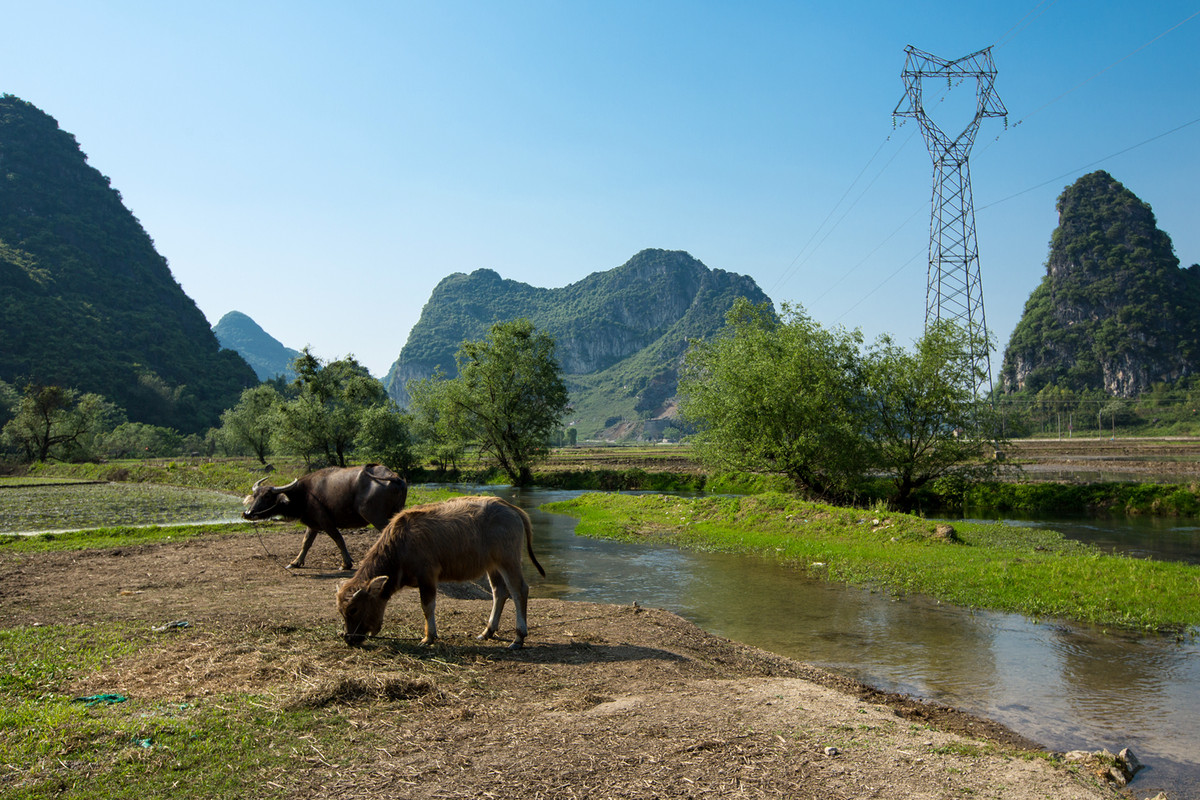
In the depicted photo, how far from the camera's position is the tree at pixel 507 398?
49.8 metres

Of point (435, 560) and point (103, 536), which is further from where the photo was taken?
point (103, 536)

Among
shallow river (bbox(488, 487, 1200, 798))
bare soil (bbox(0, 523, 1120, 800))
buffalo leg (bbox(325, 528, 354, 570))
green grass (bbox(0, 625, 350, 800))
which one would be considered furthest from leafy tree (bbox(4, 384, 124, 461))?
green grass (bbox(0, 625, 350, 800))

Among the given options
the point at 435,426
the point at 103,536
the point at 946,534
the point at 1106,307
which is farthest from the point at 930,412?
the point at 1106,307

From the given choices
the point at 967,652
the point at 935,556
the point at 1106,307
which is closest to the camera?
the point at 967,652

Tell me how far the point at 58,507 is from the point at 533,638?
28634mm

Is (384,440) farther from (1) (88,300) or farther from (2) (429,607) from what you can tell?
(1) (88,300)

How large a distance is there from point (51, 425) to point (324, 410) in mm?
26910

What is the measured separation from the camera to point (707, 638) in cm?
1020

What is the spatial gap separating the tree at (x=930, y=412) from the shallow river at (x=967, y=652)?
17406mm

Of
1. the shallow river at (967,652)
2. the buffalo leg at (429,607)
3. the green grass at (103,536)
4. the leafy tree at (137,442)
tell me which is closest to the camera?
the shallow river at (967,652)

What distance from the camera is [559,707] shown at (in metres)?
6.59

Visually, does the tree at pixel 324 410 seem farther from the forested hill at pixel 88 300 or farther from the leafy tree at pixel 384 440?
the forested hill at pixel 88 300

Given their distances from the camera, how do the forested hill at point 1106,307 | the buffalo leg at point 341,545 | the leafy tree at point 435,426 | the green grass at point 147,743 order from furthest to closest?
the forested hill at point 1106,307 < the leafy tree at point 435,426 < the buffalo leg at point 341,545 < the green grass at point 147,743

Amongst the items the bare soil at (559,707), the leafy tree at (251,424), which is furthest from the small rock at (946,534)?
the leafy tree at (251,424)
